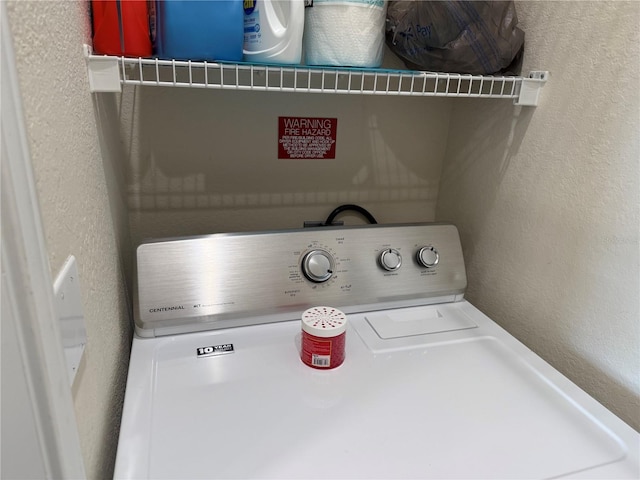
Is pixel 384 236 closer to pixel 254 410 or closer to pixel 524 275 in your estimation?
pixel 524 275

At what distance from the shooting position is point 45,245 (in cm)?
41

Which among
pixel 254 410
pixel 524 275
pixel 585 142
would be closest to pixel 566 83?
pixel 585 142

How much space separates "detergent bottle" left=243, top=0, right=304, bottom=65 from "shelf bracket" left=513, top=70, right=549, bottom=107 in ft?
1.62

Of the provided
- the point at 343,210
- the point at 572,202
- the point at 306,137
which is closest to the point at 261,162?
the point at 306,137

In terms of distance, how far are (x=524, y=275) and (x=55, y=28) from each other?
1.00 m

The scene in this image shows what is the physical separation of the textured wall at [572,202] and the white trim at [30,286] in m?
0.89

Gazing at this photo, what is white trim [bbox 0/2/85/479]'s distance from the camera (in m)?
0.35

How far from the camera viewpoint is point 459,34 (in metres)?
0.96

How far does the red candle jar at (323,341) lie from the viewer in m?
0.83

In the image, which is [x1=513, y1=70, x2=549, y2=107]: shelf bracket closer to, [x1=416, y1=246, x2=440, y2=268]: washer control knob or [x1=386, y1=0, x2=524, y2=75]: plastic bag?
[x1=386, y1=0, x2=524, y2=75]: plastic bag

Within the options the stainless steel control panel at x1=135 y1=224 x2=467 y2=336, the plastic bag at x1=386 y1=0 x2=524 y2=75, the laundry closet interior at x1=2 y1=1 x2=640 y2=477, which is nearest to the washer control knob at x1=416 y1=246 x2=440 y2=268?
the stainless steel control panel at x1=135 y1=224 x2=467 y2=336

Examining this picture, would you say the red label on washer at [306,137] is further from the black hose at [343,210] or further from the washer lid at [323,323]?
the washer lid at [323,323]

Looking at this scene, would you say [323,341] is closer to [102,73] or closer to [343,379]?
[343,379]

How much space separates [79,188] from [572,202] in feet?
2.94
